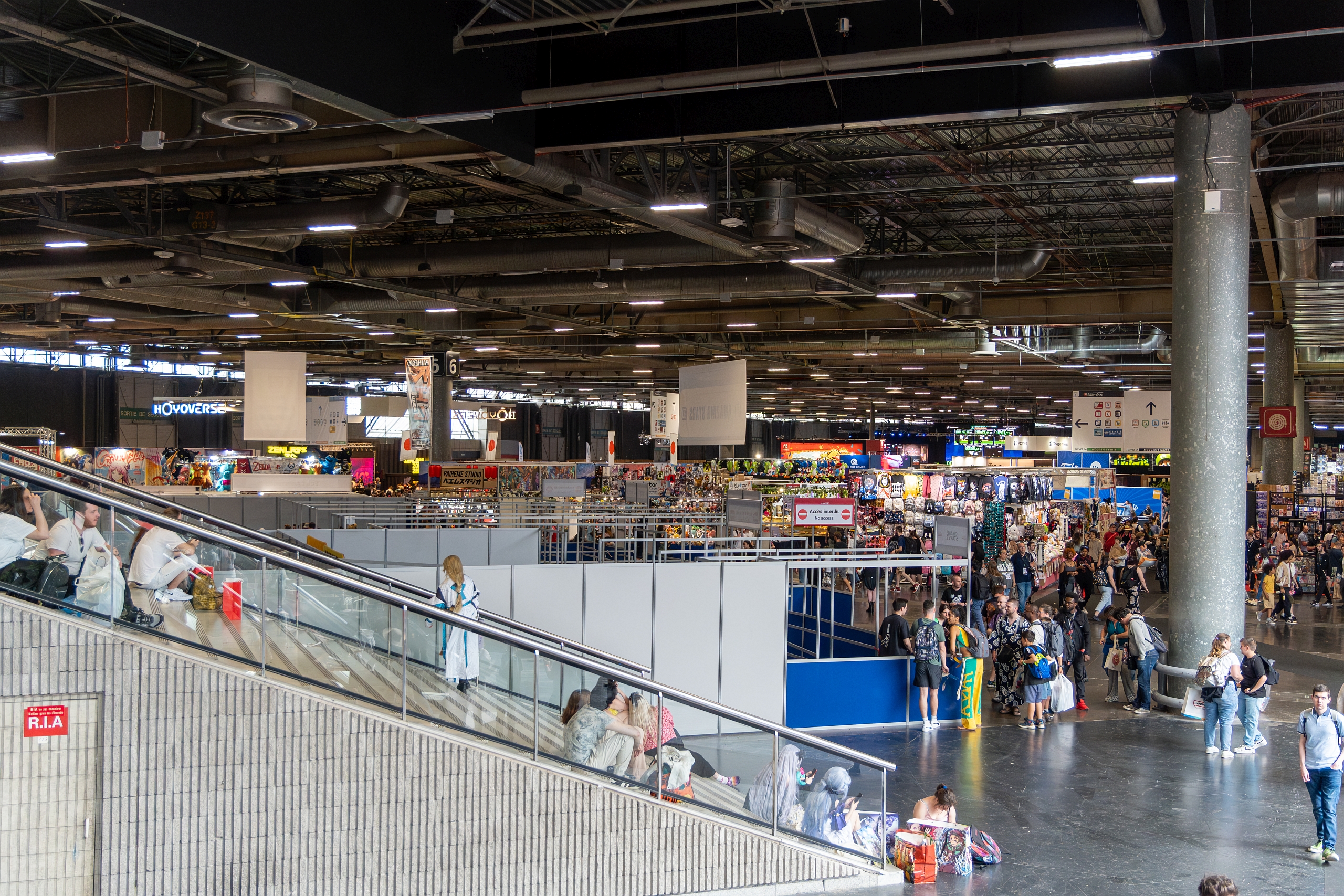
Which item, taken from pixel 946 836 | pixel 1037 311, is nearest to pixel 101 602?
pixel 946 836

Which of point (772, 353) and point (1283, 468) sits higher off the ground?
point (772, 353)

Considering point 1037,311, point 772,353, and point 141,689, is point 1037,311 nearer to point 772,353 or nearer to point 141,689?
point 772,353

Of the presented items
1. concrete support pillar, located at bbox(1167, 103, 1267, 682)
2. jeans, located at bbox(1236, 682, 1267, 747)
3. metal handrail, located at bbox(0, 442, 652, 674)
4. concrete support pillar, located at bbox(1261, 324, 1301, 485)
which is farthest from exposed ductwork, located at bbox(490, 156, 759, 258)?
concrete support pillar, located at bbox(1261, 324, 1301, 485)

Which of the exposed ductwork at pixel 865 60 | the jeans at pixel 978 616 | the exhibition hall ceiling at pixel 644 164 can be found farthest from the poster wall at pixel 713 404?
the exposed ductwork at pixel 865 60

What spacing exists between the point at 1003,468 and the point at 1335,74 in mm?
23944

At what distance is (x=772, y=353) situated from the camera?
31.3m

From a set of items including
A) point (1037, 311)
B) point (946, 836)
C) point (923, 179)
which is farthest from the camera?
point (1037, 311)

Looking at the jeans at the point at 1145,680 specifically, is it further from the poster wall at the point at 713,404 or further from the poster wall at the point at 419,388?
the poster wall at the point at 419,388

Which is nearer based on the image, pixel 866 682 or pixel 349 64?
pixel 349 64

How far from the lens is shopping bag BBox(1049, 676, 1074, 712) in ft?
40.9

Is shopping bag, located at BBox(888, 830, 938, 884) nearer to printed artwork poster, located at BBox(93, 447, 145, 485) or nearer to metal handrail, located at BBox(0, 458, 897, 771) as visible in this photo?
metal handrail, located at BBox(0, 458, 897, 771)

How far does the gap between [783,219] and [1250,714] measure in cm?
796

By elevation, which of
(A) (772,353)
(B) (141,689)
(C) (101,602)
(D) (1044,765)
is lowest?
(D) (1044,765)

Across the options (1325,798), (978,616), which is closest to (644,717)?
(1325,798)
